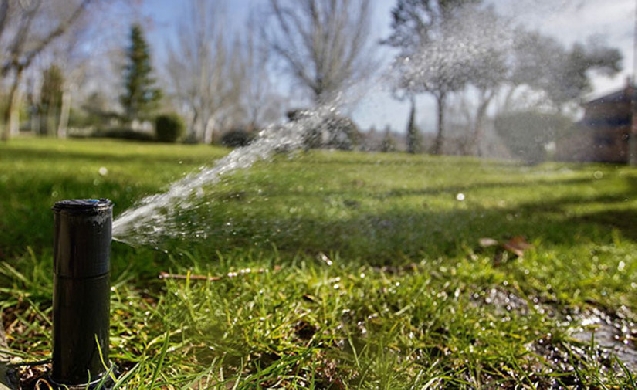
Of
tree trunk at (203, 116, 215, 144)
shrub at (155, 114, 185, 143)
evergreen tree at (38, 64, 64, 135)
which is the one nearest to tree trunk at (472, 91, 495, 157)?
shrub at (155, 114, 185, 143)

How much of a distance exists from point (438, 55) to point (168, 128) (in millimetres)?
22449

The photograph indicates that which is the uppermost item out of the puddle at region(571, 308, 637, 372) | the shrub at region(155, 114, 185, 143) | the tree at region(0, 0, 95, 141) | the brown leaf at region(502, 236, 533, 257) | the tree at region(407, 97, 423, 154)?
the tree at region(0, 0, 95, 141)

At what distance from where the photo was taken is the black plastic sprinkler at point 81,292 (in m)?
0.85

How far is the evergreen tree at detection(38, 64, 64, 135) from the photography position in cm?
2591

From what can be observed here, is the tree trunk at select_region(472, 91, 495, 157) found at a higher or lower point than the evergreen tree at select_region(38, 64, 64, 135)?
lower

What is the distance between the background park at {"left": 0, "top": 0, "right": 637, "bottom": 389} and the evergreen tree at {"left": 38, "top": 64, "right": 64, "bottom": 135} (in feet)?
86.4

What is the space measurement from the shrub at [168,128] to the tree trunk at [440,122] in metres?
22.0

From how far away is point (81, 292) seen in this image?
2.87ft

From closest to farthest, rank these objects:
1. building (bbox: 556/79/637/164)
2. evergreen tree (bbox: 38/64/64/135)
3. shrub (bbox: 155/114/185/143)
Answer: building (bbox: 556/79/637/164) < shrub (bbox: 155/114/185/143) < evergreen tree (bbox: 38/64/64/135)

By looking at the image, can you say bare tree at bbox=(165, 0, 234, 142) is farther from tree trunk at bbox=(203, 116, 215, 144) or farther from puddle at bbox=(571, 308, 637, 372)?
puddle at bbox=(571, 308, 637, 372)

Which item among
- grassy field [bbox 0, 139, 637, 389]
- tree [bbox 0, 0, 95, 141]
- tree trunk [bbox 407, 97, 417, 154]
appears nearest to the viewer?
grassy field [bbox 0, 139, 637, 389]

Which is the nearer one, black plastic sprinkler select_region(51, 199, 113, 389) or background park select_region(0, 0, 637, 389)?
black plastic sprinkler select_region(51, 199, 113, 389)

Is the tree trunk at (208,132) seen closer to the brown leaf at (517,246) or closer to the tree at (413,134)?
the tree at (413,134)

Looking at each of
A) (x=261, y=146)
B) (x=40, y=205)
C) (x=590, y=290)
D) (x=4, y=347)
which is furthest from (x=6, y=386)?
(x=40, y=205)
